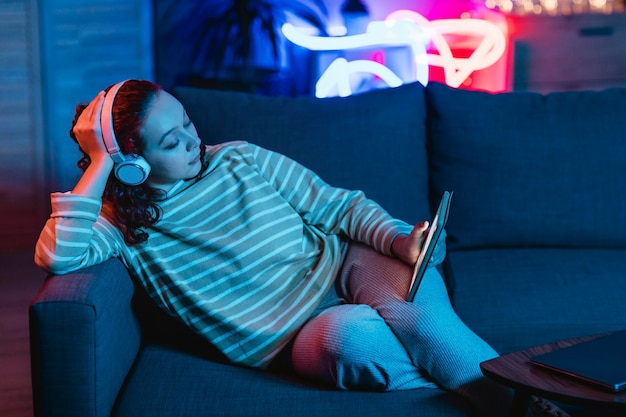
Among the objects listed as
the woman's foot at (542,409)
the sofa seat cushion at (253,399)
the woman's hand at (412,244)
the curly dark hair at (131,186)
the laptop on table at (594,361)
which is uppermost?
the curly dark hair at (131,186)

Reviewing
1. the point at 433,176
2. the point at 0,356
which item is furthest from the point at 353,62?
the point at 0,356

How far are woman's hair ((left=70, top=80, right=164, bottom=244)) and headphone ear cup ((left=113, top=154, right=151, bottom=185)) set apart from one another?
37 mm

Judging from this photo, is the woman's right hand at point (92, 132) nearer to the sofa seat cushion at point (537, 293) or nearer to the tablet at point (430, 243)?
the tablet at point (430, 243)

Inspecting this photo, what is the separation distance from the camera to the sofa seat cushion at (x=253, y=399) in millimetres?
1340

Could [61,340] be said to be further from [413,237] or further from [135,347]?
[413,237]

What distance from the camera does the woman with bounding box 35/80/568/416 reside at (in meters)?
1.40

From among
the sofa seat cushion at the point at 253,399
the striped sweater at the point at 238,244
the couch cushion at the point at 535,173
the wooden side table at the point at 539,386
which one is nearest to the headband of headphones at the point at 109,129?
the striped sweater at the point at 238,244

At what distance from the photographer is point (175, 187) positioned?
169cm

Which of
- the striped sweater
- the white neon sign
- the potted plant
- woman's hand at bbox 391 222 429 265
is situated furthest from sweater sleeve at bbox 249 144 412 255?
the potted plant

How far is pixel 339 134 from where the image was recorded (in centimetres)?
210

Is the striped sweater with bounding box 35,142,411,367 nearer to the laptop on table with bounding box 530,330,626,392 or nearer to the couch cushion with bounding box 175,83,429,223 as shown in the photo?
the couch cushion with bounding box 175,83,429,223

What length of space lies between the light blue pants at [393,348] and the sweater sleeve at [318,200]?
0.29 metres

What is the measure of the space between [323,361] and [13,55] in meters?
3.10

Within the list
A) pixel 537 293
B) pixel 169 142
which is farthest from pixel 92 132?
pixel 537 293
